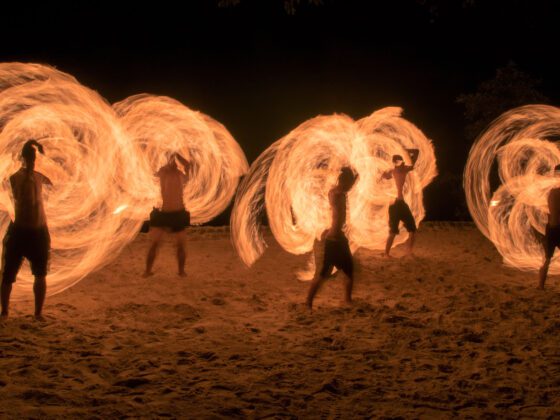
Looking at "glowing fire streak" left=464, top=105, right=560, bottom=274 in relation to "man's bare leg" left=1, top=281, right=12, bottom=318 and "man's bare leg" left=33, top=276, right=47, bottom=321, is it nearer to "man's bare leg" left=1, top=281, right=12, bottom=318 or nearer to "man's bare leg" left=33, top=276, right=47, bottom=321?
"man's bare leg" left=33, top=276, right=47, bottom=321

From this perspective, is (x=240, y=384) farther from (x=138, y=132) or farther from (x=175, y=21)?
(x=175, y=21)

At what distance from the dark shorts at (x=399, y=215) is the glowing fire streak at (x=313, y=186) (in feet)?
1.79

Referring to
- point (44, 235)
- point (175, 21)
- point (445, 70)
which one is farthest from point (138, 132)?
point (445, 70)

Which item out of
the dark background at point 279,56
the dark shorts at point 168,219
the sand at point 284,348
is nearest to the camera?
the sand at point 284,348

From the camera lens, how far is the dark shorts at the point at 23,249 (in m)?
6.66

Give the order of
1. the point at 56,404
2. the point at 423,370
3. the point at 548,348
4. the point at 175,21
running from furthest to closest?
the point at 175,21 < the point at 548,348 < the point at 423,370 < the point at 56,404

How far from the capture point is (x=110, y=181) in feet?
33.6

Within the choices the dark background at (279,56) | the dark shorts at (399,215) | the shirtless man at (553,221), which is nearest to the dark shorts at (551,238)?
the shirtless man at (553,221)

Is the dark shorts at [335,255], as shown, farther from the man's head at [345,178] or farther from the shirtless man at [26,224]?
the shirtless man at [26,224]

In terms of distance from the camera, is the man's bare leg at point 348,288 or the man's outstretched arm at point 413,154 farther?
the man's outstretched arm at point 413,154

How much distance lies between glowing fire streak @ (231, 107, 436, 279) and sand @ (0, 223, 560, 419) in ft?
3.11

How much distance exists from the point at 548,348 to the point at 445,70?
25.5 meters

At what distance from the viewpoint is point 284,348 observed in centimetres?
608

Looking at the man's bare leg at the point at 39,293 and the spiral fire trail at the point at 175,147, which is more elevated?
the spiral fire trail at the point at 175,147
